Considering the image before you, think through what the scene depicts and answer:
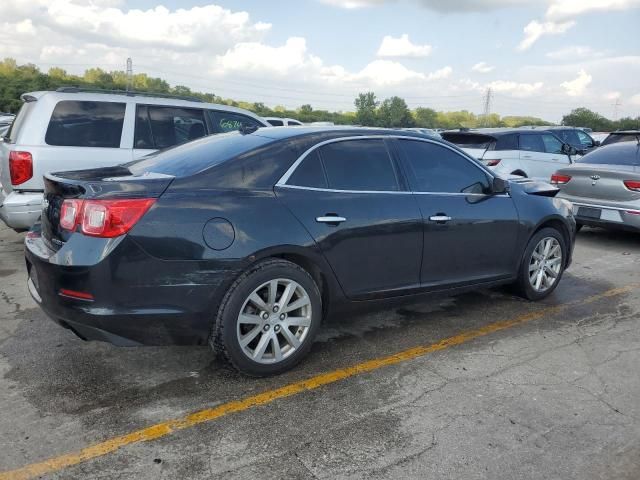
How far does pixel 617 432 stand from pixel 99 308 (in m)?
2.92

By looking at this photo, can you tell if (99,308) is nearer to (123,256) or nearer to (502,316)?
(123,256)

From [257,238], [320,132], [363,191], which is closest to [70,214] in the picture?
[257,238]

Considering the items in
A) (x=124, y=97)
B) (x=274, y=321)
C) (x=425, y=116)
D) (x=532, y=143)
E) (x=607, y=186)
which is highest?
(x=425, y=116)

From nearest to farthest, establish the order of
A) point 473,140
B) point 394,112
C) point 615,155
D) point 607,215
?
point 607,215 → point 615,155 → point 473,140 → point 394,112

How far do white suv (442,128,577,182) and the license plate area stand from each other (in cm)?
332

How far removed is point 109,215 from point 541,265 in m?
3.98

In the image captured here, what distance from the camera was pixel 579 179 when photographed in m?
8.23

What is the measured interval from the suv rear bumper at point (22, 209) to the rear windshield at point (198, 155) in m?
2.31

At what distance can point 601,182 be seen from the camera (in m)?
7.95

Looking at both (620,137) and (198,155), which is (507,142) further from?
(198,155)

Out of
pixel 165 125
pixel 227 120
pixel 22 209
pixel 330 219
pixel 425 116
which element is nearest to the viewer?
pixel 330 219

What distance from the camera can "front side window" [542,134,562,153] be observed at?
12.1 m

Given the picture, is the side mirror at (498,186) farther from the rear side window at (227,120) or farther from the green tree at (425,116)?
the green tree at (425,116)

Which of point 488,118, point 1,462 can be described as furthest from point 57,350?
point 488,118
